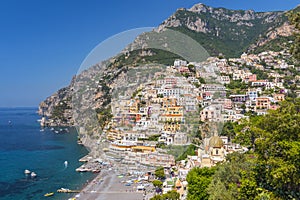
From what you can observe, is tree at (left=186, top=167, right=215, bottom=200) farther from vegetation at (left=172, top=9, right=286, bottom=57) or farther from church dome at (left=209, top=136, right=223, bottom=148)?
vegetation at (left=172, top=9, right=286, bottom=57)

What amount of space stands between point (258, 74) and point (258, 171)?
75.6 ft

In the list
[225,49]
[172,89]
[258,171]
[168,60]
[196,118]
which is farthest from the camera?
[225,49]

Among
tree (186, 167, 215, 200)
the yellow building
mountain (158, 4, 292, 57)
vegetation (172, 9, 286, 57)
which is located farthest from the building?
vegetation (172, 9, 286, 57)

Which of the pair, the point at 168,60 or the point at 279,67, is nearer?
the point at 168,60

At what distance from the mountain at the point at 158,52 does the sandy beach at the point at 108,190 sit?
6.12 ft

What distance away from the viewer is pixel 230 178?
605cm

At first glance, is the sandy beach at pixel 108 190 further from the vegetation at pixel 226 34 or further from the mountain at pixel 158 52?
the vegetation at pixel 226 34

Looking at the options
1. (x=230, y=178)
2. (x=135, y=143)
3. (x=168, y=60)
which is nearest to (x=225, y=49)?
(x=168, y=60)

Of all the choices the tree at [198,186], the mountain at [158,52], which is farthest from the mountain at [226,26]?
the tree at [198,186]

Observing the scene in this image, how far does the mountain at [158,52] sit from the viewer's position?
9188mm

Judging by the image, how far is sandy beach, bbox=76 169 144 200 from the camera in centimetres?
1029

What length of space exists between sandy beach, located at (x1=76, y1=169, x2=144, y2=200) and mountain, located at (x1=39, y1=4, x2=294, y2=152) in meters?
1.87

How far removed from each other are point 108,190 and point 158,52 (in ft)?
23.5

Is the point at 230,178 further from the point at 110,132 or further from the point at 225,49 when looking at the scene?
the point at 225,49
